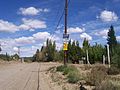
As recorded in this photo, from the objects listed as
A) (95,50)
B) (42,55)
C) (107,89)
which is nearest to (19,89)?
(107,89)

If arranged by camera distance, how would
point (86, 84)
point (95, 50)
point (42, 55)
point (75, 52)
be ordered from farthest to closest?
point (42, 55), point (75, 52), point (95, 50), point (86, 84)

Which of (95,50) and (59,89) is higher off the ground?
(95,50)

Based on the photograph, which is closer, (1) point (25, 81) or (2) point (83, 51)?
(1) point (25, 81)

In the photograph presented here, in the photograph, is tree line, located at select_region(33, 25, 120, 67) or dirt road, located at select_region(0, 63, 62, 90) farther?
tree line, located at select_region(33, 25, 120, 67)

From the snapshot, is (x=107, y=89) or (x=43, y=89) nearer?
(x=107, y=89)

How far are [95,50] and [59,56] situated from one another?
2840 cm

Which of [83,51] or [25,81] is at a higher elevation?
[83,51]

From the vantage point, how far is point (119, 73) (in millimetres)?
25406

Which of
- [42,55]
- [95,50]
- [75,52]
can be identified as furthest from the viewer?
[42,55]

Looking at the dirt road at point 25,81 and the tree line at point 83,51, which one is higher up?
the tree line at point 83,51

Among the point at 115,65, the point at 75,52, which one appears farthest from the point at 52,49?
the point at 115,65

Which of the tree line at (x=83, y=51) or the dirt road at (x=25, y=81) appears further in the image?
the tree line at (x=83, y=51)

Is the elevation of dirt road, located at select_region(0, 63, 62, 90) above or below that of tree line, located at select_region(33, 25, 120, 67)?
below

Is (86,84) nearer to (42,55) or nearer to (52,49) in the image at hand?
(52,49)
